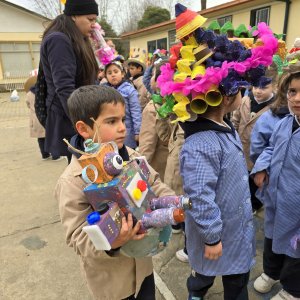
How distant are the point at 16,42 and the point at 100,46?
2300cm

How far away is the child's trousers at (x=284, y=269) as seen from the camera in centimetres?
202

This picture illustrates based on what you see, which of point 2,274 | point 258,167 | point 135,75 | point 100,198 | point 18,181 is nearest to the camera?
point 100,198

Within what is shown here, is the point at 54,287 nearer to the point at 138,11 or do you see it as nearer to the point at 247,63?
the point at 247,63

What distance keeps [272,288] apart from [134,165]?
1.70 metres

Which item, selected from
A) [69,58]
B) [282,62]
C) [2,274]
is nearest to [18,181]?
[2,274]

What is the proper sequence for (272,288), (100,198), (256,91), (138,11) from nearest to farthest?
1. (100,198)
2. (272,288)
3. (256,91)
4. (138,11)

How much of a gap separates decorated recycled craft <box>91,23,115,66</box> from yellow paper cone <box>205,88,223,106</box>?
5.01ft

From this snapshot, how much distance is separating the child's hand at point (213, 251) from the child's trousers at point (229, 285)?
0.33m

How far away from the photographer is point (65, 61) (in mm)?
2219

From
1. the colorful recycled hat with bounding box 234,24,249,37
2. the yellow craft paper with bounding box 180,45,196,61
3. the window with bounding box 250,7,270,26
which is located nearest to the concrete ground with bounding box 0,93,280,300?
the yellow craft paper with bounding box 180,45,196,61

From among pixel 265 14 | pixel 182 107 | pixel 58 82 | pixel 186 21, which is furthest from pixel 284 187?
pixel 265 14

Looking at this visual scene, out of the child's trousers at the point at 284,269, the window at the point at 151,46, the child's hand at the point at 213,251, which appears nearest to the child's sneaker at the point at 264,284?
the child's trousers at the point at 284,269

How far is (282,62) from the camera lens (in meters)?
2.58

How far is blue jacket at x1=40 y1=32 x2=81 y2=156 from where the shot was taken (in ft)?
7.24
